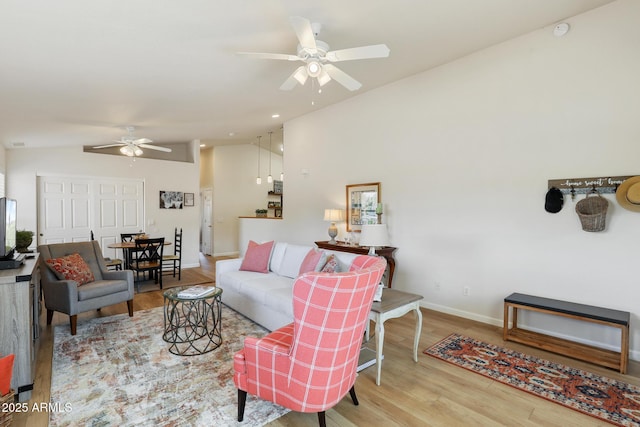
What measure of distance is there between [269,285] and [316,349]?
6.39ft

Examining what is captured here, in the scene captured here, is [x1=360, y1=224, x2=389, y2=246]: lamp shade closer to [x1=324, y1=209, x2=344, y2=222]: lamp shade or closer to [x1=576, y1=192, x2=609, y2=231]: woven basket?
[x1=576, y1=192, x2=609, y2=231]: woven basket

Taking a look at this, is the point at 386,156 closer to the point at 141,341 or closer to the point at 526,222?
the point at 526,222

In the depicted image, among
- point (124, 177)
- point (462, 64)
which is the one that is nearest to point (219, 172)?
point (124, 177)

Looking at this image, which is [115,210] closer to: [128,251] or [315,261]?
[128,251]

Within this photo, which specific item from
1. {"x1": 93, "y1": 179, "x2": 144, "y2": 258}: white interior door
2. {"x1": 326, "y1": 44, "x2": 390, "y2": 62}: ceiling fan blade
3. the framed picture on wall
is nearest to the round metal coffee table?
{"x1": 326, "y1": 44, "x2": 390, "y2": 62}: ceiling fan blade

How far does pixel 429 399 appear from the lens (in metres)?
2.24

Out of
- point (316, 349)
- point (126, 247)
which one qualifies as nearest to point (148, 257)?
point (126, 247)

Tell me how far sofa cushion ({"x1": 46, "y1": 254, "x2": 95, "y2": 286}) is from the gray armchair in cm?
5

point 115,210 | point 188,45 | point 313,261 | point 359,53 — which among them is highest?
point 188,45

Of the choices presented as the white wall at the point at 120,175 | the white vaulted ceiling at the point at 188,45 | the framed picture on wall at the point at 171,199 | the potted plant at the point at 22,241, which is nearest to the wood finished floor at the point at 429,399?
the potted plant at the point at 22,241

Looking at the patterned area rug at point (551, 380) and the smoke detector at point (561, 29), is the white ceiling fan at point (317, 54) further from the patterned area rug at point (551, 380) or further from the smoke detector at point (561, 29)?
the patterned area rug at point (551, 380)

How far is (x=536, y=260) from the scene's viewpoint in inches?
132

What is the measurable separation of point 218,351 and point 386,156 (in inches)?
139

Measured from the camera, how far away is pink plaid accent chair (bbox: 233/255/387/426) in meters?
1.66
